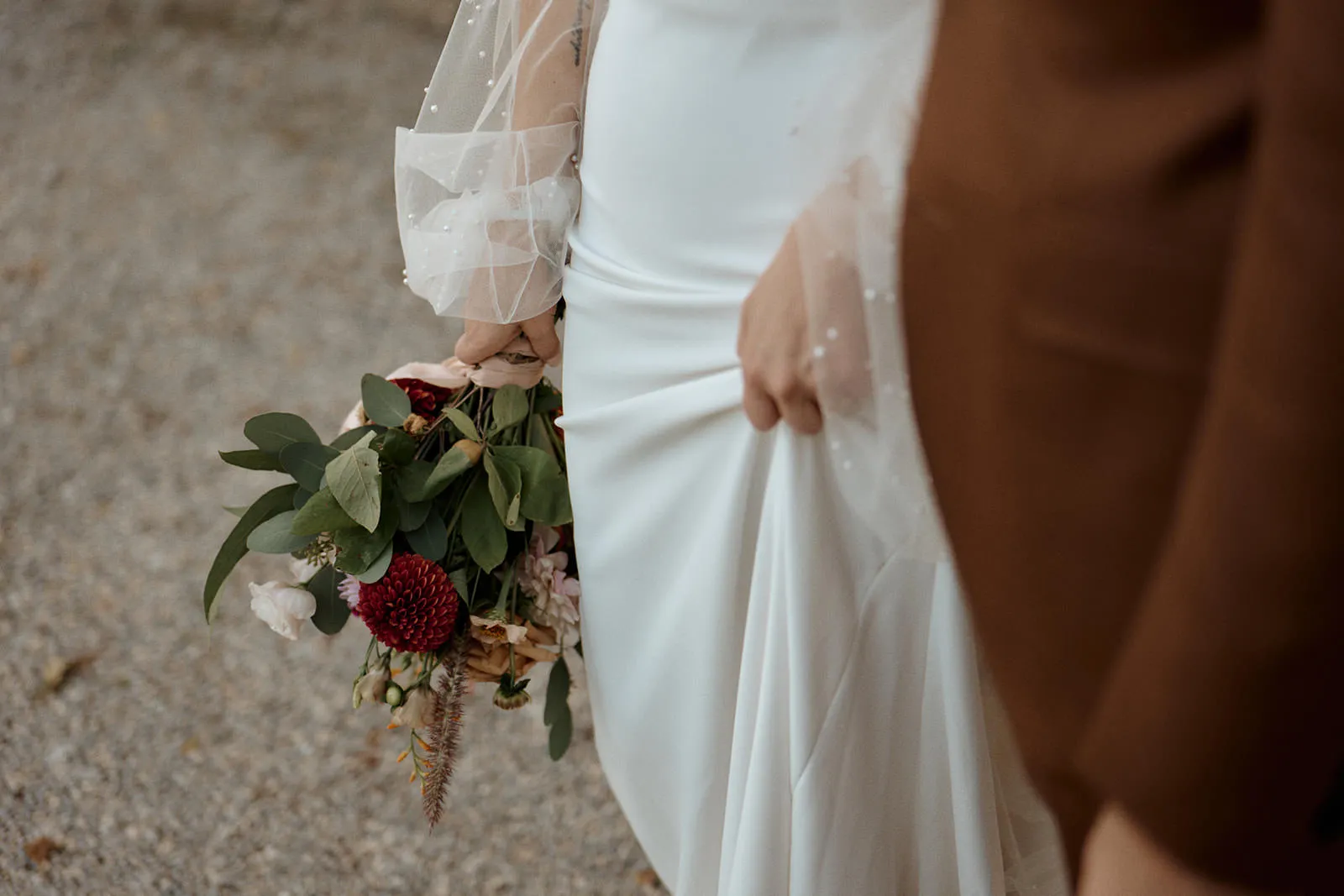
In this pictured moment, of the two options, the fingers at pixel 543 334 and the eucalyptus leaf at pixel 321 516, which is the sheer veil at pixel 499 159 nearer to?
the fingers at pixel 543 334

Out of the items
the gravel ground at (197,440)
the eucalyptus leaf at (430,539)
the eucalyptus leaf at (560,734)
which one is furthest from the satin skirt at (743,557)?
the gravel ground at (197,440)

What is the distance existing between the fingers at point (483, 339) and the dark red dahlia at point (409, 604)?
0.22 m

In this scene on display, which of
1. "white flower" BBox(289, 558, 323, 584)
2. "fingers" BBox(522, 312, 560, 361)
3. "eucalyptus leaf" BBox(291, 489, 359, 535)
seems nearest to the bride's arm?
"fingers" BBox(522, 312, 560, 361)

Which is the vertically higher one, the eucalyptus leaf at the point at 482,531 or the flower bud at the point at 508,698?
the eucalyptus leaf at the point at 482,531

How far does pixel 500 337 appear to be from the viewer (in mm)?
1137

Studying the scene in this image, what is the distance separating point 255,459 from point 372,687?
287 millimetres

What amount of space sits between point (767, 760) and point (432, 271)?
550 millimetres

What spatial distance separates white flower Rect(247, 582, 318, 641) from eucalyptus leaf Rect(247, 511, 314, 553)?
41mm

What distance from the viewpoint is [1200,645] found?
51cm

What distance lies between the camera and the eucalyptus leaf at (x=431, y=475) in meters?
1.18

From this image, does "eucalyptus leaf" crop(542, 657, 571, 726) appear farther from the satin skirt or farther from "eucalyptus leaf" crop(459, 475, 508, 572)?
the satin skirt

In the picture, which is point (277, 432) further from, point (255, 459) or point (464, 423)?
point (464, 423)

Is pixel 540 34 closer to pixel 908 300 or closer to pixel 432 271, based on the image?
pixel 432 271

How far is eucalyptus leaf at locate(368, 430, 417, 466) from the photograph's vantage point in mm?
1176
